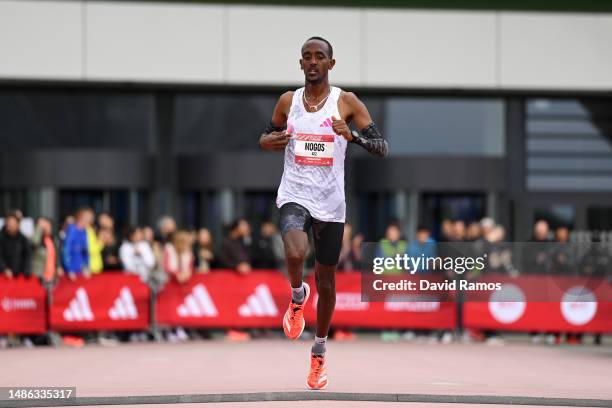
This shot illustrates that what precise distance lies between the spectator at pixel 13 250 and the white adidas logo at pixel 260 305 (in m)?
3.66

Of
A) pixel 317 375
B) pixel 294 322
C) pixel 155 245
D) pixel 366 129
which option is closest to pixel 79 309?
pixel 155 245

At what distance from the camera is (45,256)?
57.8ft

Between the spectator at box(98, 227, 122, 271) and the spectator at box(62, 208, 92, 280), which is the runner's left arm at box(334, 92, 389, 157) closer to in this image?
the spectator at box(62, 208, 92, 280)

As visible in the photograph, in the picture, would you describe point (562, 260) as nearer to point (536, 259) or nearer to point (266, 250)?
point (536, 259)

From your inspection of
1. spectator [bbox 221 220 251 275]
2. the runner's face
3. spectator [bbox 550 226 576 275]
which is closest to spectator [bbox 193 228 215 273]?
spectator [bbox 221 220 251 275]

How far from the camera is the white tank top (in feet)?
29.6

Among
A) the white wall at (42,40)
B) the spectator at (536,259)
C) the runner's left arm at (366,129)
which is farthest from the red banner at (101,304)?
Answer: the runner's left arm at (366,129)

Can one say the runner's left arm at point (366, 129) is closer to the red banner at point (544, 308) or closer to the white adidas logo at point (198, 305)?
the red banner at point (544, 308)

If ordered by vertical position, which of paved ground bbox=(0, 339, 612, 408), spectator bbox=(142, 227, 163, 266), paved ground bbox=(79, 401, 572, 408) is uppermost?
Result: spectator bbox=(142, 227, 163, 266)

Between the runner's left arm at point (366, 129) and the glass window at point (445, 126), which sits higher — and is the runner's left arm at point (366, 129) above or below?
below

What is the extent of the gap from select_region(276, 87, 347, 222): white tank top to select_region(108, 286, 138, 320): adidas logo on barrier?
971 centimetres

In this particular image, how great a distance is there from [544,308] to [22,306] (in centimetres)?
813

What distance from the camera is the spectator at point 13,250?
674 inches

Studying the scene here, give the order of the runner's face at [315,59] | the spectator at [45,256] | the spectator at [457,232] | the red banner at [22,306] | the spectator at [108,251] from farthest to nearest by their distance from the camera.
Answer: the spectator at [457,232] < the spectator at [108,251] < the spectator at [45,256] < the red banner at [22,306] < the runner's face at [315,59]
